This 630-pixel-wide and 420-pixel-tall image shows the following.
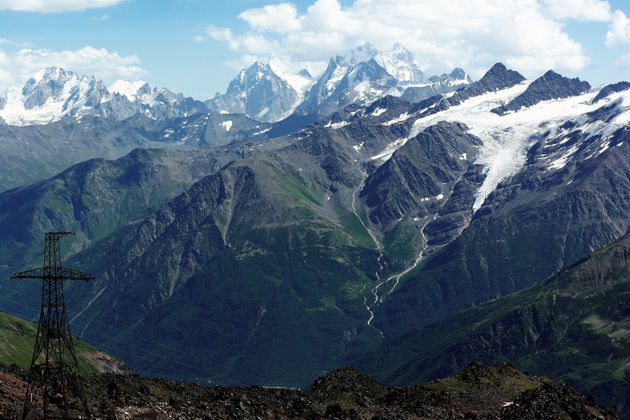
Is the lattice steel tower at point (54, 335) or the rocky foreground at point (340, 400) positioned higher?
the lattice steel tower at point (54, 335)

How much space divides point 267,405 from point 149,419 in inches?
1100

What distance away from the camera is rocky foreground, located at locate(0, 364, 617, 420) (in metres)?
118

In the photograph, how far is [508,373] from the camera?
17925 centimetres

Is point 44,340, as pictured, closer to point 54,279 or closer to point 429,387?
point 54,279

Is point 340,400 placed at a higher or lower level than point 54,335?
lower

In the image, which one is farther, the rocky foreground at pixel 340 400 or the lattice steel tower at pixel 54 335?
the rocky foreground at pixel 340 400

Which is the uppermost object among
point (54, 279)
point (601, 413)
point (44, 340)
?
point (54, 279)

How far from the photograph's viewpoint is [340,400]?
15388cm

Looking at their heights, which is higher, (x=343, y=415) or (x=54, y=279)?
(x=54, y=279)

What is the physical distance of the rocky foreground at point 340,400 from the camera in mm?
118000

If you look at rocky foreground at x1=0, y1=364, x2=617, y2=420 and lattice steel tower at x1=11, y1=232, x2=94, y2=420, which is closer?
lattice steel tower at x1=11, y1=232, x2=94, y2=420

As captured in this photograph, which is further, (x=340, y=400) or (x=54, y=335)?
(x=340, y=400)

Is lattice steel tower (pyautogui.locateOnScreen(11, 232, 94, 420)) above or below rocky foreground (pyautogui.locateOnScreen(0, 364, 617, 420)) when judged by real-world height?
above

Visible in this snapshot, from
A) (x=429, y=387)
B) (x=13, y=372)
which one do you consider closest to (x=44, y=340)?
(x=13, y=372)
